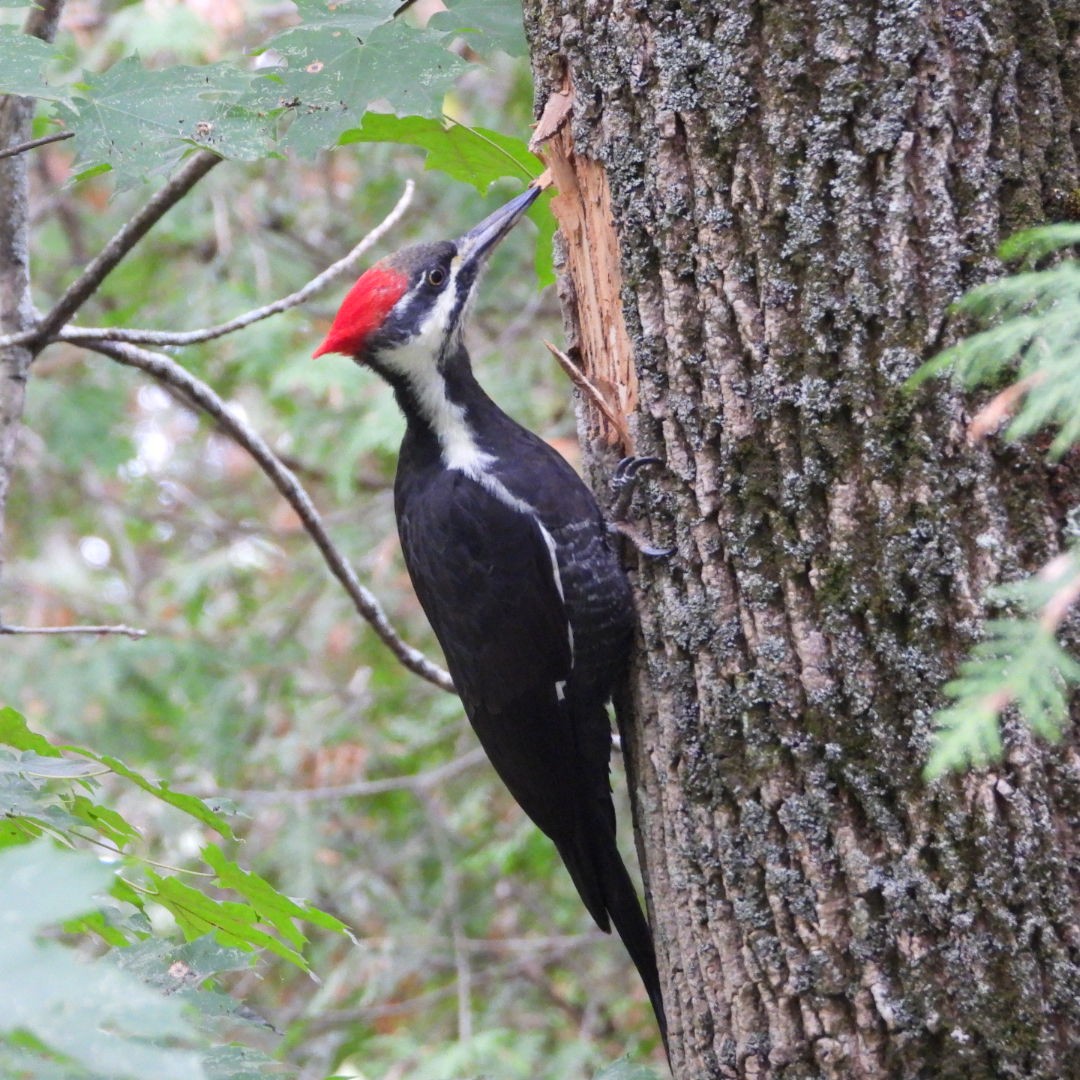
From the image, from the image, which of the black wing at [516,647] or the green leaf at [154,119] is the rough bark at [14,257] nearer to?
the green leaf at [154,119]

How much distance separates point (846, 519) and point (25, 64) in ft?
4.45

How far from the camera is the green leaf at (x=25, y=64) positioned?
174 centimetres

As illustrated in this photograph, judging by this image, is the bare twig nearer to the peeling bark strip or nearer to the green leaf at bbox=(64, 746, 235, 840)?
the peeling bark strip

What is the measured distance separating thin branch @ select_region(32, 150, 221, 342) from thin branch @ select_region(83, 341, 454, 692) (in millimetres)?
165

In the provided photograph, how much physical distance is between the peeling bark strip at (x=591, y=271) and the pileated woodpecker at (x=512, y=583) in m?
0.30

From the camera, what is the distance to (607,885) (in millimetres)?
2658

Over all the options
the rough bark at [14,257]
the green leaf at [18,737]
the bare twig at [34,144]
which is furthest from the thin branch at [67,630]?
the bare twig at [34,144]

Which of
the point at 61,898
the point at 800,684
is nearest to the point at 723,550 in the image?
the point at 800,684

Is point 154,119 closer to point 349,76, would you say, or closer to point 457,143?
point 349,76

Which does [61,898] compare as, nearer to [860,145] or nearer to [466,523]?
[860,145]

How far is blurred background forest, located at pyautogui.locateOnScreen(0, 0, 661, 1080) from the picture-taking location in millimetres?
5230

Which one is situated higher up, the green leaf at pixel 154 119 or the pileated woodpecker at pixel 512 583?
the green leaf at pixel 154 119

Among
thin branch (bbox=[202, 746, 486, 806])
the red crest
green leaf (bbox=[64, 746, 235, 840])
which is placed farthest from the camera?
thin branch (bbox=[202, 746, 486, 806])

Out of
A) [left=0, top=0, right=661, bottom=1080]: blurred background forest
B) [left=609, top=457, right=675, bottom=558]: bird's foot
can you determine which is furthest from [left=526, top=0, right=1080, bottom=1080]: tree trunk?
[left=0, top=0, right=661, bottom=1080]: blurred background forest
